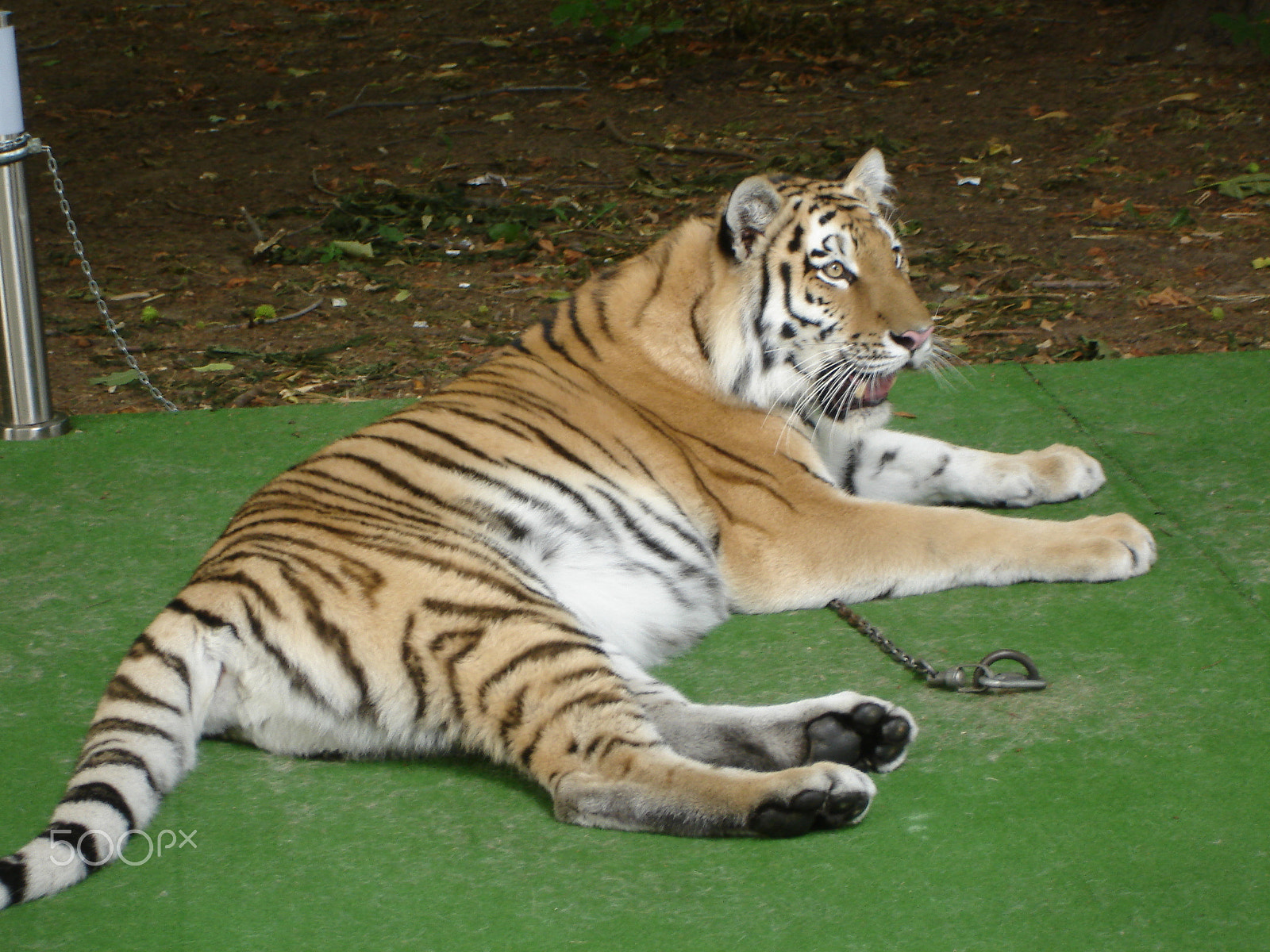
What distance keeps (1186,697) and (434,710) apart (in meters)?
1.47

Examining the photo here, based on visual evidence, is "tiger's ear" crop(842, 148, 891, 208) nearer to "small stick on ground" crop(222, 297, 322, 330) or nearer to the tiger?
the tiger

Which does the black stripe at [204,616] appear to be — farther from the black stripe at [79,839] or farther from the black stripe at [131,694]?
the black stripe at [79,839]

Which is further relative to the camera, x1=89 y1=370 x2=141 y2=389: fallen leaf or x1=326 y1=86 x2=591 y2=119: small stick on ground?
x1=326 y1=86 x2=591 y2=119: small stick on ground

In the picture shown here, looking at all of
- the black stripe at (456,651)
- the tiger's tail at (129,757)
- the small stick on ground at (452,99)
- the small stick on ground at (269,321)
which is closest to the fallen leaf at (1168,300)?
the small stick on ground at (269,321)

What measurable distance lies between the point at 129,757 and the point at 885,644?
1.58 metres

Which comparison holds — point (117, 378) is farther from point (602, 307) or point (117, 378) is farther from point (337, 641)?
point (337, 641)

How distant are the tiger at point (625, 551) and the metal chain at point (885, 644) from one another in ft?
0.19

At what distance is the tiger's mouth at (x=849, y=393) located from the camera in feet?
11.2

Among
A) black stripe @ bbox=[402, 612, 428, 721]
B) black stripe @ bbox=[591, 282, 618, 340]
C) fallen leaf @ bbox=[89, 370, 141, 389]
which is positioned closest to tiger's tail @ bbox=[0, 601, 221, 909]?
black stripe @ bbox=[402, 612, 428, 721]

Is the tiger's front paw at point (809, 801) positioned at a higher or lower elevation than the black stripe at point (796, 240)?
lower

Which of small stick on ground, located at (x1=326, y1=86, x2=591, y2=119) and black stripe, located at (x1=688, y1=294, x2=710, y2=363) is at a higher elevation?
black stripe, located at (x1=688, y1=294, x2=710, y2=363)

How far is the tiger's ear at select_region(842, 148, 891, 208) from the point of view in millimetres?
3564

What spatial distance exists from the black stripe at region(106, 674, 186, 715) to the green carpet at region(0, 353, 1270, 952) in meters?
0.22

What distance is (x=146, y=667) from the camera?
96.2 inches
